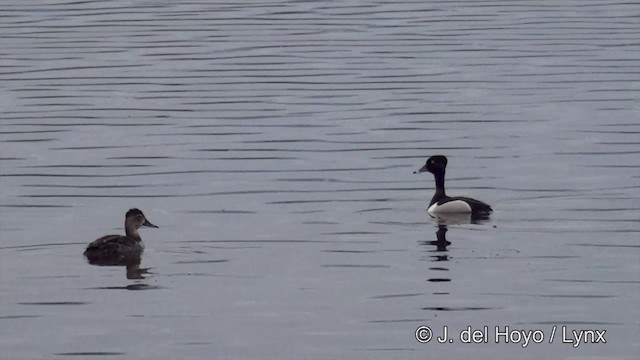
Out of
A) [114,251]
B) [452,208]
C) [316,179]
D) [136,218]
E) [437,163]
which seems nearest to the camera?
[114,251]

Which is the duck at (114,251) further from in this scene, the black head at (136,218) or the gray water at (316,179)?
the black head at (136,218)

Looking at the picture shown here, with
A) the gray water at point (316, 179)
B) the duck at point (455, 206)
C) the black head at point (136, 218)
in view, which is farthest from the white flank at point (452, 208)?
the black head at point (136, 218)

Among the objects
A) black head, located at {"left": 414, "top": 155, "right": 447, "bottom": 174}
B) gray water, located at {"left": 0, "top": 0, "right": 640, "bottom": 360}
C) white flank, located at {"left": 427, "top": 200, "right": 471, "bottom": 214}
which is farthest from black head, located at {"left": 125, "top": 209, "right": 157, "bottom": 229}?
black head, located at {"left": 414, "top": 155, "right": 447, "bottom": 174}

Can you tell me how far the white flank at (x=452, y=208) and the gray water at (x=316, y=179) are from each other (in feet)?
0.67

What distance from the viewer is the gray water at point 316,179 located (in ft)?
56.3

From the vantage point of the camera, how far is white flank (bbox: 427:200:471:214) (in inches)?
894

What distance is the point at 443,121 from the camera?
30266 millimetres

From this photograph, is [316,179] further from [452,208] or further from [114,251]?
[114,251]

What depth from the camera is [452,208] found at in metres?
22.8

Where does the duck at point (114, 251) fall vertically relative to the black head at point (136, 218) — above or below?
below

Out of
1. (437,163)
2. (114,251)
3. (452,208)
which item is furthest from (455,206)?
(114,251)

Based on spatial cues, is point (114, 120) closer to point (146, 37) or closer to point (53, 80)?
point (53, 80)

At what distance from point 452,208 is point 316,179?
3002 millimetres

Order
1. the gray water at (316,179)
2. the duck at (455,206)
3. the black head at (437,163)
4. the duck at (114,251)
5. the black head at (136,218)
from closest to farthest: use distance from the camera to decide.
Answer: the gray water at (316,179) → the duck at (114,251) → the black head at (136,218) → the duck at (455,206) → the black head at (437,163)
